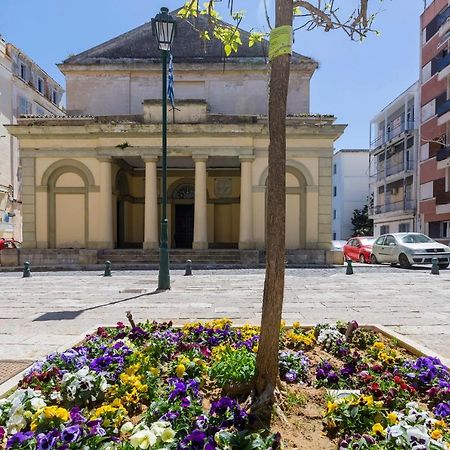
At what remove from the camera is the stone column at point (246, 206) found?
762 inches

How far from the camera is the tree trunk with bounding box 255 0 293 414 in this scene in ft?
9.96

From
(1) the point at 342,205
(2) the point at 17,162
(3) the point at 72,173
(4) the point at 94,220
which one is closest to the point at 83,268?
(4) the point at 94,220

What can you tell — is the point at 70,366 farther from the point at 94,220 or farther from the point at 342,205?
the point at 342,205

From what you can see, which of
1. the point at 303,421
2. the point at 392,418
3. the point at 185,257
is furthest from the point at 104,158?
the point at 392,418

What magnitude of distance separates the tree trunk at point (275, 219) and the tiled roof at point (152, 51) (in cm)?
2142

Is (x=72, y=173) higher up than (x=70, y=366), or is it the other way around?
(x=72, y=173)

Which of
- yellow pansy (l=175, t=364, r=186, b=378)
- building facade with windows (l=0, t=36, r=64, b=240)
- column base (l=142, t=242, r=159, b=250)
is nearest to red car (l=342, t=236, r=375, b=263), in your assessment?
column base (l=142, t=242, r=159, b=250)

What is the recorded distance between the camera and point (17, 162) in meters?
34.4

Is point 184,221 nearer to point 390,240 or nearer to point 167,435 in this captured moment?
point 390,240

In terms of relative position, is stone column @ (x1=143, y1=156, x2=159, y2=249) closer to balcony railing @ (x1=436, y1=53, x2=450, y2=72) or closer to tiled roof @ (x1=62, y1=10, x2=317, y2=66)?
tiled roof @ (x1=62, y1=10, x2=317, y2=66)

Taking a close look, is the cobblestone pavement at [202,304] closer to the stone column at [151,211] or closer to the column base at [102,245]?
the stone column at [151,211]

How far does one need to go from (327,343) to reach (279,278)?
71.7 inches

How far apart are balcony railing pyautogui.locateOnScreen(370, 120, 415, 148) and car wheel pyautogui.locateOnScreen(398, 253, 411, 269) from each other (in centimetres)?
2628

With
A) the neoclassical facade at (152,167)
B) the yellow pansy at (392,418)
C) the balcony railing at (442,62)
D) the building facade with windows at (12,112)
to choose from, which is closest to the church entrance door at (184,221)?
the neoclassical facade at (152,167)
